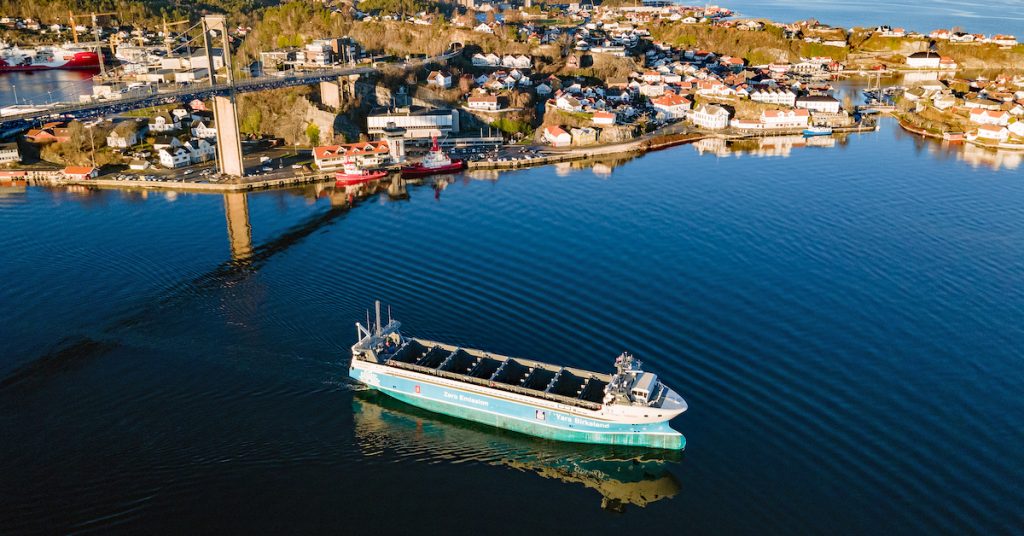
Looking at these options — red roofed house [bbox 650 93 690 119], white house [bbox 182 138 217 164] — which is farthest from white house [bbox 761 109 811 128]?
white house [bbox 182 138 217 164]

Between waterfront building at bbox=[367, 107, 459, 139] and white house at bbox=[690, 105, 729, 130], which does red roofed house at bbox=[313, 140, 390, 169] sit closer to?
waterfront building at bbox=[367, 107, 459, 139]

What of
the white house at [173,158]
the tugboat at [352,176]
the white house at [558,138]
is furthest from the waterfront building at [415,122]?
the white house at [173,158]

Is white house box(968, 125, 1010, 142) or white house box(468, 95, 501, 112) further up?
white house box(468, 95, 501, 112)

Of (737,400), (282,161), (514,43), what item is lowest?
(737,400)

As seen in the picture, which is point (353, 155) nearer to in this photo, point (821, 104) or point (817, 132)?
point (817, 132)

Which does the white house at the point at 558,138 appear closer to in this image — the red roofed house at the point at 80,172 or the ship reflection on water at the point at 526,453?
the red roofed house at the point at 80,172

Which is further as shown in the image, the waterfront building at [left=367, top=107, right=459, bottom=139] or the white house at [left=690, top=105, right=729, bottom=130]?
the white house at [left=690, top=105, right=729, bottom=130]

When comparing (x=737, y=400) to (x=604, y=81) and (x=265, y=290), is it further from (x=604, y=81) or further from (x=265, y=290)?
(x=604, y=81)

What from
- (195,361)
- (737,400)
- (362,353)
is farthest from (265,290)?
(737,400)

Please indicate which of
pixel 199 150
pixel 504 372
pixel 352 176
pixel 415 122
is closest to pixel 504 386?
pixel 504 372
